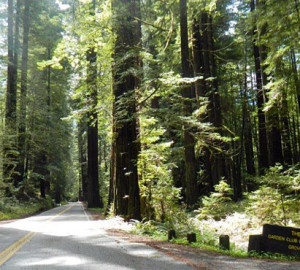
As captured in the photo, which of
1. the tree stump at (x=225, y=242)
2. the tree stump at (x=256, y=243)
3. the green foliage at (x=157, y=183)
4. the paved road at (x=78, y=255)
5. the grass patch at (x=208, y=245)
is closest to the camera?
the paved road at (x=78, y=255)

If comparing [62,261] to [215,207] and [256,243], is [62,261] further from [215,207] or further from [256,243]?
[215,207]

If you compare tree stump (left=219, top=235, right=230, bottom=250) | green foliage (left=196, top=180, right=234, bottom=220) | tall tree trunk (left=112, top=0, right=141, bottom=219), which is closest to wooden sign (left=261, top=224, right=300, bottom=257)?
tree stump (left=219, top=235, right=230, bottom=250)

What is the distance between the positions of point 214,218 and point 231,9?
13.3 metres

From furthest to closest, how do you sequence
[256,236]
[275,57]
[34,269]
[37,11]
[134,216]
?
[37,11] < [134,216] < [275,57] < [256,236] < [34,269]

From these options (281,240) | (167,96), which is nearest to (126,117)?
(167,96)

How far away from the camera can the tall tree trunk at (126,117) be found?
39.2 feet

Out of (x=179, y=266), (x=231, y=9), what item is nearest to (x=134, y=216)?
(x=179, y=266)

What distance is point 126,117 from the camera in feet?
41.4

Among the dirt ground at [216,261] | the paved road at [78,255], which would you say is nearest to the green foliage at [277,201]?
the dirt ground at [216,261]

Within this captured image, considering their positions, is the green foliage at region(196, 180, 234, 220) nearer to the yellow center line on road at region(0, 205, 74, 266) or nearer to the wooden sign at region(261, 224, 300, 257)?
the wooden sign at region(261, 224, 300, 257)

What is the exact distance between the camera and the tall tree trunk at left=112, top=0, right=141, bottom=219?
11945 mm

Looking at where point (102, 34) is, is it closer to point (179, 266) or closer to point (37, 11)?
point (179, 266)

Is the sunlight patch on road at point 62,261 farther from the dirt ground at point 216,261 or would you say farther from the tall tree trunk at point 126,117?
the tall tree trunk at point 126,117

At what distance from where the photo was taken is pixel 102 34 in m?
13.7
